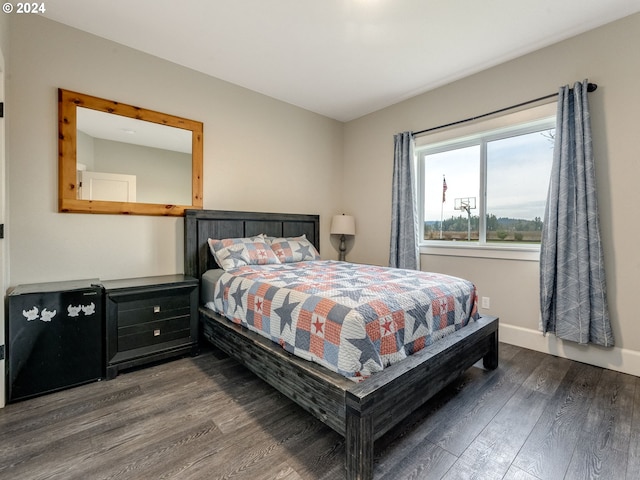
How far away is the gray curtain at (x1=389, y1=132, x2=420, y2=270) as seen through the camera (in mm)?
3580

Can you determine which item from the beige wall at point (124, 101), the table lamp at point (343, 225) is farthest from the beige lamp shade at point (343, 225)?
the beige wall at point (124, 101)

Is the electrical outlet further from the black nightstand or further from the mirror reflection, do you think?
the mirror reflection

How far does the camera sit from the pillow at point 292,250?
3.29 metres

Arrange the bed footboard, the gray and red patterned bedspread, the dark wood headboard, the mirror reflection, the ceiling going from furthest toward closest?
the dark wood headboard → the mirror reflection → the ceiling → the gray and red patterned bedspread → the bed footboard

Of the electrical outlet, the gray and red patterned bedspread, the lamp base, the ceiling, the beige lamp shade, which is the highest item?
the ceiling

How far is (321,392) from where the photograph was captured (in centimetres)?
151

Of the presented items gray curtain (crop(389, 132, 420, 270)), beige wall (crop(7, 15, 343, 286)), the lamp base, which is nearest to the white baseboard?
gray curtain (crop(389, 132, 420, 270))

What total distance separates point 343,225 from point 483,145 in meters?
1.92

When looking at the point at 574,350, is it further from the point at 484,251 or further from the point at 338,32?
the point at 338,32

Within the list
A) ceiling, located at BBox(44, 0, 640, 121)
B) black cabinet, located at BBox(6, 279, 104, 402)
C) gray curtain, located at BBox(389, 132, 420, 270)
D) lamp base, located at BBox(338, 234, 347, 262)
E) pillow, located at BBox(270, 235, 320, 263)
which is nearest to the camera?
black cabinet, located at BBox(6, 279, 104, 402)

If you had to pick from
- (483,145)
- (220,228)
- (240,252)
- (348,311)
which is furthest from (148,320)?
(483,145)

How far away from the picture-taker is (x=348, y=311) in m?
1.52

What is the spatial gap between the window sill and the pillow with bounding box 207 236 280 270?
6.04 feet

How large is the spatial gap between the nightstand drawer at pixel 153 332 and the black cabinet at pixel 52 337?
6.1 inches
